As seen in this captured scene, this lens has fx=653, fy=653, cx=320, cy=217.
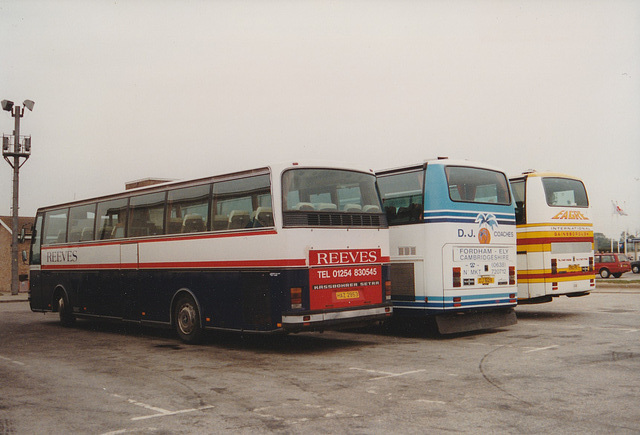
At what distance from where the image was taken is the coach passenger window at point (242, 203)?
1101cm

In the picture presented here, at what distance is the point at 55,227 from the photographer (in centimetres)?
1761

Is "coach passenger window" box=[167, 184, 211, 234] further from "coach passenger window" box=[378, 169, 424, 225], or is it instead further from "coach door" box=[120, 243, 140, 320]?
"coach passenger window" box=[378, 169, 424, 225]

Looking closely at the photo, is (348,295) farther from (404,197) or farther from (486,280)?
(486,280)

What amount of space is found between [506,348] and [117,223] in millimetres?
8919

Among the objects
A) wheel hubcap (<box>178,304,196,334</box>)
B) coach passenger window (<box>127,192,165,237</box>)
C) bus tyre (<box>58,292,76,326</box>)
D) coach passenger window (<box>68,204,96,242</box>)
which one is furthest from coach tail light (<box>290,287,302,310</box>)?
bus tyre (<box>58,292,76,326</box>)

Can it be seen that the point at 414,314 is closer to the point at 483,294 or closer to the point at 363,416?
the point at 483,294

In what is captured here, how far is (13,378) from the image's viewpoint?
9.10 metres

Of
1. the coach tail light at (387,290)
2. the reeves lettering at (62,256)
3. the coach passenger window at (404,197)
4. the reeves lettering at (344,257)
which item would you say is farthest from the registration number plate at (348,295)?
the reeves lettering at (62,256)

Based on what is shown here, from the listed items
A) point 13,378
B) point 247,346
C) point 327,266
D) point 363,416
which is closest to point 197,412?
point 363,416

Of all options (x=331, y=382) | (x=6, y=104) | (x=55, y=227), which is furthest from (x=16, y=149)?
(x=331, y=382)

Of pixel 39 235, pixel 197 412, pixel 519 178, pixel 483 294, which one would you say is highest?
pixel 519 178

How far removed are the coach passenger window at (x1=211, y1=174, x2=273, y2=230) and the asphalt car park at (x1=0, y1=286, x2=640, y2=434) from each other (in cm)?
228

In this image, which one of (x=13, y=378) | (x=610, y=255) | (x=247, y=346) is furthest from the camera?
(x=610, y=255)

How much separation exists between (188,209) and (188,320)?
2.16 metres
